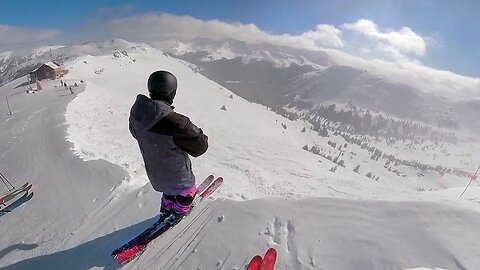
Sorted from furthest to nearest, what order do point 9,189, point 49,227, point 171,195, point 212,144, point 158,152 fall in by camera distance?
1. point 212,144
2. point 9,189
3. point 49,227
4. point 171,195
5. point 158,152

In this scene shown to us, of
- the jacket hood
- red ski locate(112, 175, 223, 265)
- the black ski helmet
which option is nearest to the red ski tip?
red ski locate(112, 175, 223, 265)

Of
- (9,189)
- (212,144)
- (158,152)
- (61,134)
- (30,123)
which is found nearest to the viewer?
(158,152)

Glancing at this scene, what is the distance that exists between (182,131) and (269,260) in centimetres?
230

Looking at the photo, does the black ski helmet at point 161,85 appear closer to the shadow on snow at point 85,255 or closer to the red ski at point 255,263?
the red ski at point 255,263

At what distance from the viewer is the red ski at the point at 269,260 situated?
476cm

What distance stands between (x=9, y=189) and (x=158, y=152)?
6876 mm

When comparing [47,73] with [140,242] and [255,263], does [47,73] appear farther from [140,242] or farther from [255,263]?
[255,263]

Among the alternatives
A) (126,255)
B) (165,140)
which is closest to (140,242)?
(126,255)

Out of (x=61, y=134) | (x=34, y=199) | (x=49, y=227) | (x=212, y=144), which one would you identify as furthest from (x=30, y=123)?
(x=49, y=227)

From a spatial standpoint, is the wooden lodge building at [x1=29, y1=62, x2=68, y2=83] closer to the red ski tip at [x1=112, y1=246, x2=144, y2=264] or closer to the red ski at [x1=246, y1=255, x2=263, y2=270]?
the red ski tip at [x1=112, y1=246, x2=144, y2=264]

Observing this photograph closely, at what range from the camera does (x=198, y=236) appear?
→ 561 cm

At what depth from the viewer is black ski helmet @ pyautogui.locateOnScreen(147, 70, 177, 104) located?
4.12m

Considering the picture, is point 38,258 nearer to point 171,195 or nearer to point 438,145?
point 171,195

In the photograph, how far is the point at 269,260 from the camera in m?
4.82
